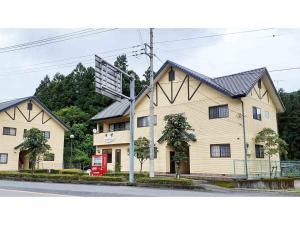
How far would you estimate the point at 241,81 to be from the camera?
23.0 m

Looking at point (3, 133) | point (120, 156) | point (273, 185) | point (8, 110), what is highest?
point (8, 110)

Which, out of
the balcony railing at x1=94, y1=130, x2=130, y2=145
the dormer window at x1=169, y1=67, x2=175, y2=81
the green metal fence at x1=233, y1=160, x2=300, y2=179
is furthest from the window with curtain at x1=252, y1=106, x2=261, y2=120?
the balcony railing at x1=94, y1=130, x2=130, y2=145

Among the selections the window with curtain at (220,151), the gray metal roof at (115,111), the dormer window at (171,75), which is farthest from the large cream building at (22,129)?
the window with curtain at (220,151)

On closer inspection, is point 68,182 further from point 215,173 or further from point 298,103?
point 298,103

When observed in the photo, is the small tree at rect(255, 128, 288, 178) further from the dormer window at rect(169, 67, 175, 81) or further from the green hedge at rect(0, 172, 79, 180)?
the green hedge at rect(0, 172, 79, 180)

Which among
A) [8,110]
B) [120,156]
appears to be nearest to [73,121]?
[8,110]

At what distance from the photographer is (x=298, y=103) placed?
139 feet

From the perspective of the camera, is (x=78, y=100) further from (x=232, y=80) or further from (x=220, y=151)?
(x=220, y=151)

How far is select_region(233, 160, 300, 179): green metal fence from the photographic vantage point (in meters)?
20.6

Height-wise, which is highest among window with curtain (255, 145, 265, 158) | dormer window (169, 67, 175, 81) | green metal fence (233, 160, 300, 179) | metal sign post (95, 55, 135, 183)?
dormer window (169, 67, 175, 81)

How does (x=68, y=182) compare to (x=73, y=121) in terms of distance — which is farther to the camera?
(x=73, y=121)

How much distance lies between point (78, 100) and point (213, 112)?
112ft

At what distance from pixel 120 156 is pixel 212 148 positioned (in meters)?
9.71

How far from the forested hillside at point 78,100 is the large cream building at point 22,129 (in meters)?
6.75
